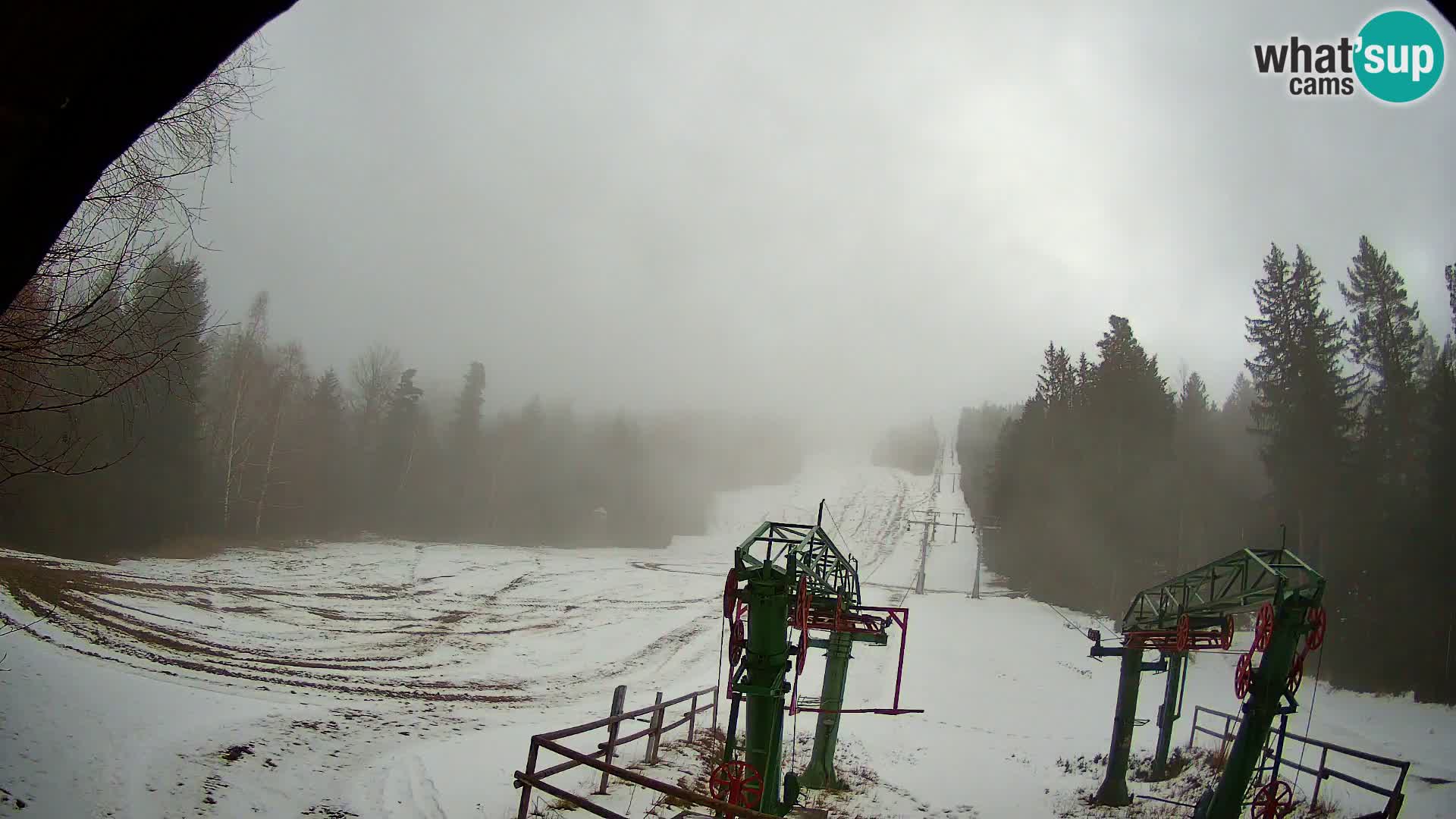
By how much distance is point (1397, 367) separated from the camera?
28.4m

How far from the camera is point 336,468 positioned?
177ft

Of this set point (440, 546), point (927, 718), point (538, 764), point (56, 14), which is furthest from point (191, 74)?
point (440, 546)

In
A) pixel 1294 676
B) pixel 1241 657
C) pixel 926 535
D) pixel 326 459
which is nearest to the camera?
pixel 1294 676

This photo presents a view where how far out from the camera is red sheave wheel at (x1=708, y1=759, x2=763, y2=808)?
980 cm

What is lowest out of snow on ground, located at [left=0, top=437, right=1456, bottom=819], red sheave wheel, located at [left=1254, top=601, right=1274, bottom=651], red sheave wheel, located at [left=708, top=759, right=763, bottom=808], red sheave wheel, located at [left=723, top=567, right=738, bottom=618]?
snow on ground, located at [left=0, top=437, right=1456, bottom=819]

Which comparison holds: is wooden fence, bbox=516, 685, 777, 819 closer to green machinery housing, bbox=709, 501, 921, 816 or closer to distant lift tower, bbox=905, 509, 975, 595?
green machinery housing, bbox=709, 501, 921, 816

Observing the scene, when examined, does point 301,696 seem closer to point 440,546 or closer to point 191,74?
point 191,74

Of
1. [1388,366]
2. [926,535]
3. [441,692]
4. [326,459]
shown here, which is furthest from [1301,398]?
[326,459]

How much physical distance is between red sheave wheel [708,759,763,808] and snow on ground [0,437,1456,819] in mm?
2302

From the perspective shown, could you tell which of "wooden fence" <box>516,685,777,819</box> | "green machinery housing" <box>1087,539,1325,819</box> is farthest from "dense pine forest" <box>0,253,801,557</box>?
"green machinery housing" <box>1087,539,1325,819</box>

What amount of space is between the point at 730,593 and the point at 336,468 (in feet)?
173

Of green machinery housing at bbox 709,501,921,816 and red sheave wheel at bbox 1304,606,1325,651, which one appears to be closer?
green machinery housing at bbox 709,501,921,816

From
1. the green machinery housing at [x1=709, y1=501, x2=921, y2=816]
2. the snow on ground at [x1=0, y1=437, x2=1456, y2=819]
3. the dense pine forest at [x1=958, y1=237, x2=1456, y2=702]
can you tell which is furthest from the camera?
the dense pine forest at [x1=958, y1=237, x2=1456, y2=702]

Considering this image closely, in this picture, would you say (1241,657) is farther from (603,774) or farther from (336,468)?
(336,468)
